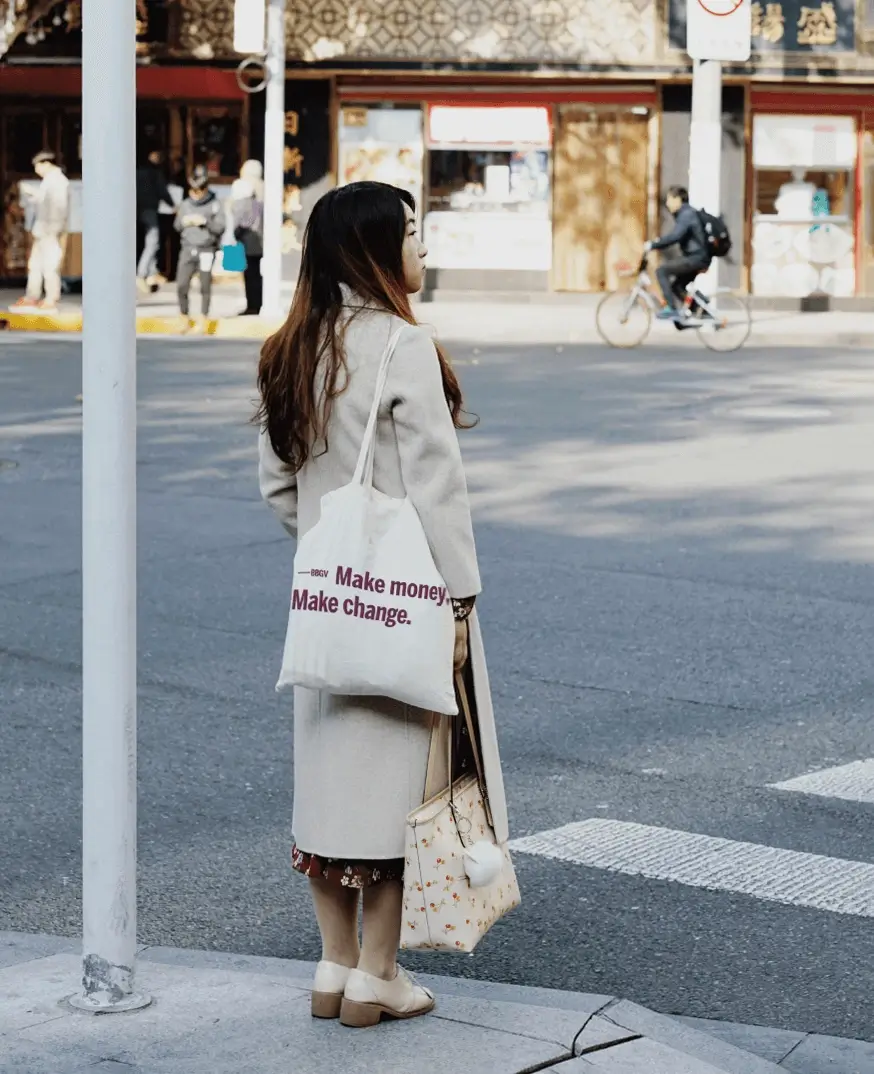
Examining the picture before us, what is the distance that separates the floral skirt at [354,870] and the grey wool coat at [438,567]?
0.04 metres

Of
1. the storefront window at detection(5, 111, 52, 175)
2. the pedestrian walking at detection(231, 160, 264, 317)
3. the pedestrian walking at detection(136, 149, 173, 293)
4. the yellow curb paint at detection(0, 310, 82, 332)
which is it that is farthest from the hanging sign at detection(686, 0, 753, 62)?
the storefront window at detection(5, 111, 52, 175)

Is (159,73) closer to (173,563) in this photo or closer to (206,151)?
(206,151)

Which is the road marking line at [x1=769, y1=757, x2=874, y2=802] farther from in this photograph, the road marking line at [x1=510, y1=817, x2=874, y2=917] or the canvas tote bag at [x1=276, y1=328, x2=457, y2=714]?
the canvas tote bag at [x1=276, y1=328, x2=457, y2=714]

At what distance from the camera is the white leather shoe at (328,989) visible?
390cm

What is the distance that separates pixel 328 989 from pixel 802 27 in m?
26.7

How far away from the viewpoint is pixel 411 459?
3.70 metres

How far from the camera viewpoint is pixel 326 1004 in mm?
3904

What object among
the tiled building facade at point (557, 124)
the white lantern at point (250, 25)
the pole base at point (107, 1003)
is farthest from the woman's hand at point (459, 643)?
the tiled building facade at point (557, 124)

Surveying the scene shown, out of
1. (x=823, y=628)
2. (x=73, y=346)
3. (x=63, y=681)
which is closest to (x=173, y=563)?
(x=63, y=681)

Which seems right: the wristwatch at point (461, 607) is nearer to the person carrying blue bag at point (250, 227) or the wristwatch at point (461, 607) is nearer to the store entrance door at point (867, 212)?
the person carrying blue bag at point (250, 227)

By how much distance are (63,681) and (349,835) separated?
150 inches

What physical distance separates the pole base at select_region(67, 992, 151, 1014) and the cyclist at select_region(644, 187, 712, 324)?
1795 cm

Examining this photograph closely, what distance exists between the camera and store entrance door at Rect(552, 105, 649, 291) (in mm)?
29391

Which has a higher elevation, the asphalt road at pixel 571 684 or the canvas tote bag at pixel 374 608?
the canvas tote bag at pixel 374 608
